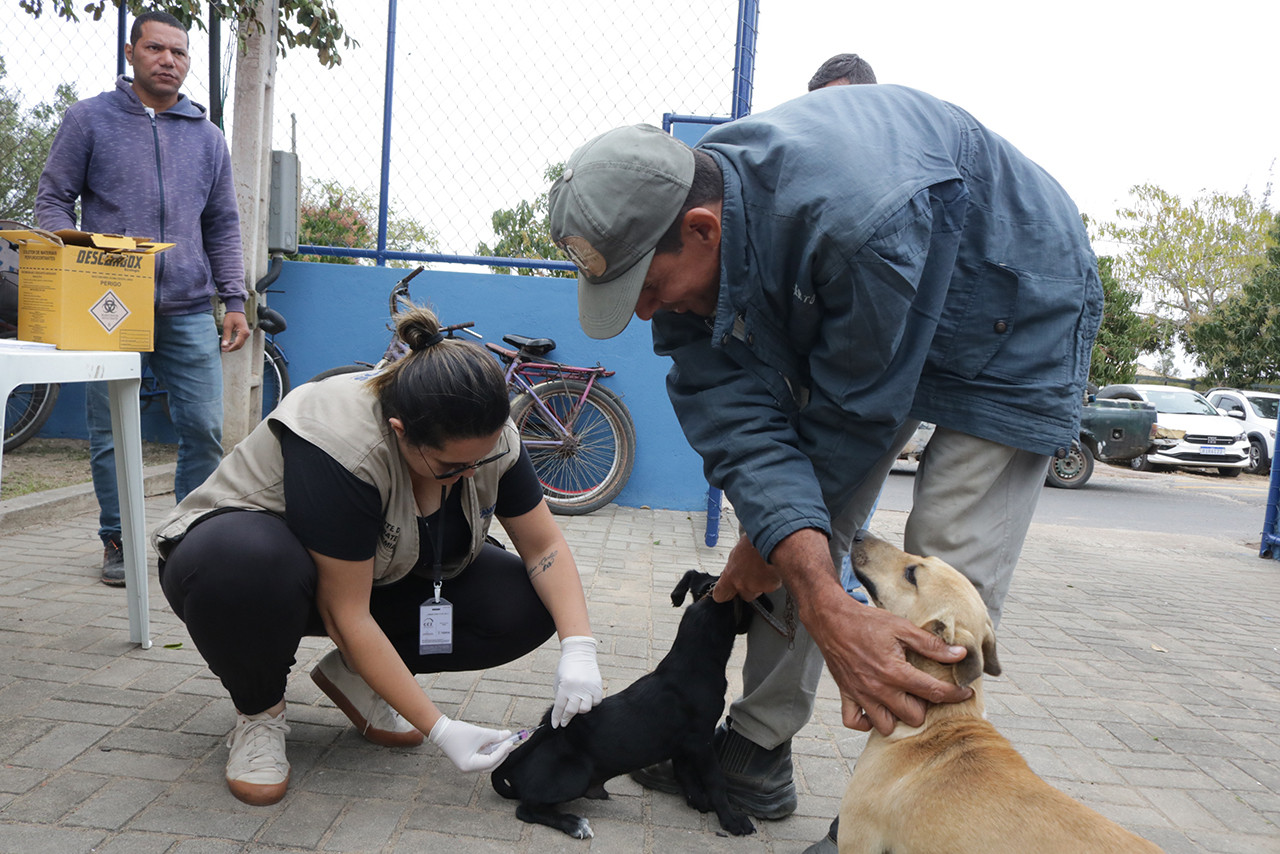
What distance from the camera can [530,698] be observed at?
2947mm

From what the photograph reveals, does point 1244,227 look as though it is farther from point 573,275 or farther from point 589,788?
point 589,788

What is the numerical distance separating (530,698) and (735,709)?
2.69 feet

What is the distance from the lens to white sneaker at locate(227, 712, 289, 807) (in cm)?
213

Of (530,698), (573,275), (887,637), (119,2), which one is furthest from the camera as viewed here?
(573,275)

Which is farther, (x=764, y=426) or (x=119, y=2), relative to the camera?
(x=119, y=2)

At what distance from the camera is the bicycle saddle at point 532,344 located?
19.9ft

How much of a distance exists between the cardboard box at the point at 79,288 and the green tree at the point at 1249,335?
93.7ft

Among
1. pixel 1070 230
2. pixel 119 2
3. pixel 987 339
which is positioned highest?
pixel 119 2

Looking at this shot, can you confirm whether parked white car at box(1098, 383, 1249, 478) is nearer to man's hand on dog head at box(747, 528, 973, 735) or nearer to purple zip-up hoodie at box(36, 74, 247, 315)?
purple zip-up hoodie at box(36, 74, 247, 315)

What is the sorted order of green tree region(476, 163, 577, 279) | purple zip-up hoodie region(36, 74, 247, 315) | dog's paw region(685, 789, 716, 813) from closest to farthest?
dog's paw region(685, 789, 716, 813) → purple zip-up hoodie region(36, 74, 247, 315) → green tree region(476, 163, 577, 279)

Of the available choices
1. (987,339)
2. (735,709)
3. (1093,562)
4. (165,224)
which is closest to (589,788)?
(735,709)

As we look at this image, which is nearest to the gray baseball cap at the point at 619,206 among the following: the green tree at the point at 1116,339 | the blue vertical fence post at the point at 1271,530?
the blue vertical fence post at the point at 1271,530

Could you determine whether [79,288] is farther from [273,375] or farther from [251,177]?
[273,375]

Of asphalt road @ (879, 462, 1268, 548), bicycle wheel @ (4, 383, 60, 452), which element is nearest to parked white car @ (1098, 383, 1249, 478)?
asphalt road @ (879, 462, 1268, 548)
